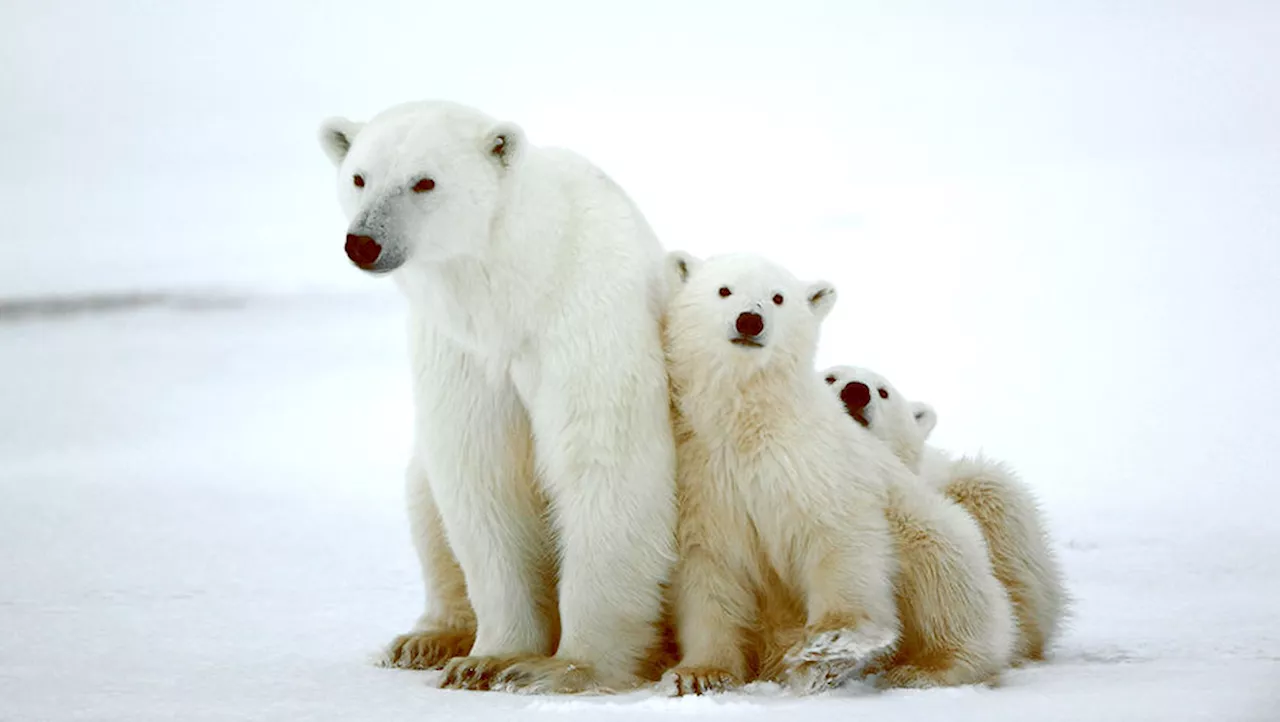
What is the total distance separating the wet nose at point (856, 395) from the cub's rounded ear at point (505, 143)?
4.50 feet

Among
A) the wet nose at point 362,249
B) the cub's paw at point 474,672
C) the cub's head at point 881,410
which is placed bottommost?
the cub's paw at point 474,672

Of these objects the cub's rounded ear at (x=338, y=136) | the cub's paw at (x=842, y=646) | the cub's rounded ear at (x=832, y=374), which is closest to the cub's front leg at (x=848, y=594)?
the cub's paw at (x=842, y=646)

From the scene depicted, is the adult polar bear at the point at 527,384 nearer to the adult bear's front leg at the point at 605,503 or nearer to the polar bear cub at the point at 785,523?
the adult bear's front leg at the point at 605,503

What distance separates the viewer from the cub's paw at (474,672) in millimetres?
5000

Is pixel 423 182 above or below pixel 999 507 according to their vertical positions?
above

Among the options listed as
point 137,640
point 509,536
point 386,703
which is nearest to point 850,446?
point 509,536

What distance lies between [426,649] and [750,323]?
5.04ft

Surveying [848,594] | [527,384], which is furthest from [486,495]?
[848,594]

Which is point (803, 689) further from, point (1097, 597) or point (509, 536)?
point (1097, 597)

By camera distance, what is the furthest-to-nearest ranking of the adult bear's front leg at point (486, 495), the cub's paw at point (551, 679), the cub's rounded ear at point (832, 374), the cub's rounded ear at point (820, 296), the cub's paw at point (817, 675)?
1. the cub's rounded ear at point (832, 374)
2. the cub's rounded ear at point (820, 296)
3. the adult bear's front leg at point (486, 495)
4. the cub's paw at point (551, 679)
5. the cub's paw at point (817, 675)

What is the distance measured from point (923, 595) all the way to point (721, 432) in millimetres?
743

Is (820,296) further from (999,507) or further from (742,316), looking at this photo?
(999,507)

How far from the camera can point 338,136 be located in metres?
5.18

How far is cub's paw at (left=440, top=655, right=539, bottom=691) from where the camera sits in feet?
16.4
